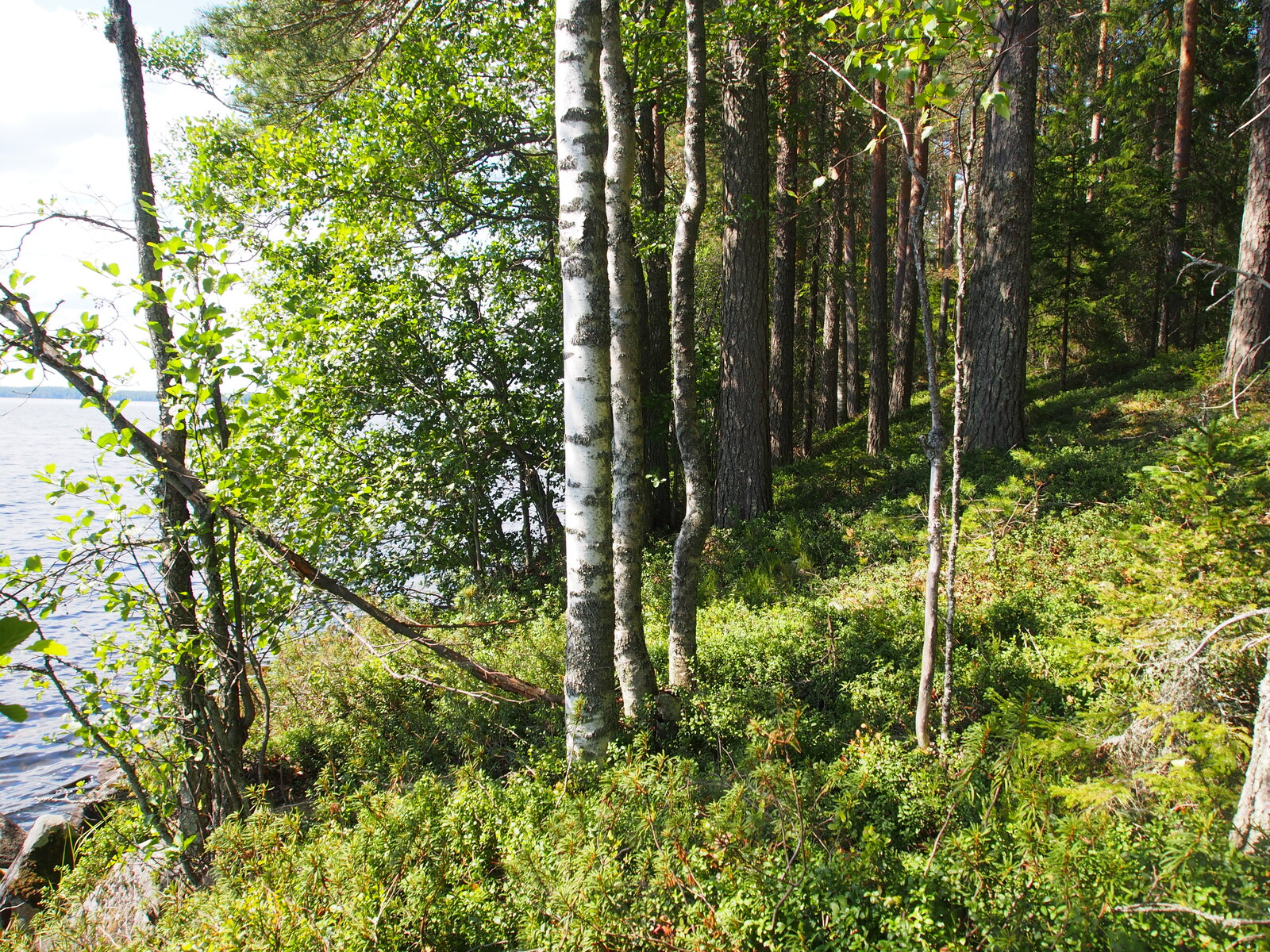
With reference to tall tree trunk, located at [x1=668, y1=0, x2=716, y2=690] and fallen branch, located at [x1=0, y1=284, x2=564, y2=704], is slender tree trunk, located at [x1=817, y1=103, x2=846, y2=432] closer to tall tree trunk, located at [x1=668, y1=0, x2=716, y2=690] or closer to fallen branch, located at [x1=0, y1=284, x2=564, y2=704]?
tall tree trunk, located at [x1=668, y1=0, x2=716, y2=690]

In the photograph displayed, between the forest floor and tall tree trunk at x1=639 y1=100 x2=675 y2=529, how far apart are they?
543 centimetres

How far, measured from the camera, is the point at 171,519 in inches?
178

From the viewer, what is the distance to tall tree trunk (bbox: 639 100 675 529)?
1038cm

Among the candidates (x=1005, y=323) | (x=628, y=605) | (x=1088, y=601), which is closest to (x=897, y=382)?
(x=1005, y=323)

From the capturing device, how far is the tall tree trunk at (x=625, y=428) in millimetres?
4246

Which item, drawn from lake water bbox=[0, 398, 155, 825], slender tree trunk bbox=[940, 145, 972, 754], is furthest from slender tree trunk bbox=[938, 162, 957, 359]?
lake water bbox=[0, 398, 155, 825]

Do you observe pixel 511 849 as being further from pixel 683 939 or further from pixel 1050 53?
pixel 1050 53

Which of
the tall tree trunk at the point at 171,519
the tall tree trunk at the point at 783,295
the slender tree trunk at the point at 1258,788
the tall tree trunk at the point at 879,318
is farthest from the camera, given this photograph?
Result: the tall tree trunk at the point at 879,318

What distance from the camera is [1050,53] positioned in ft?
52.7

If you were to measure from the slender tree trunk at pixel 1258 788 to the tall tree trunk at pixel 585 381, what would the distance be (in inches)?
106

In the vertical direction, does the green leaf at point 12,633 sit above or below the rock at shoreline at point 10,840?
above

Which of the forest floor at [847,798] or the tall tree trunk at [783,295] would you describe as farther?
the tall tree trunk at [783,295]

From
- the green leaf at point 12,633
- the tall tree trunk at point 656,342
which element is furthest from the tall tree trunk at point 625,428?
the tall tree trunk at point 656,342

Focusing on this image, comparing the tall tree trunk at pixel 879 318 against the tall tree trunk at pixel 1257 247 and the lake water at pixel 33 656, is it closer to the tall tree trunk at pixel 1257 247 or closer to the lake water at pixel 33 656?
the tall tree trunk at pixel 1257 247
